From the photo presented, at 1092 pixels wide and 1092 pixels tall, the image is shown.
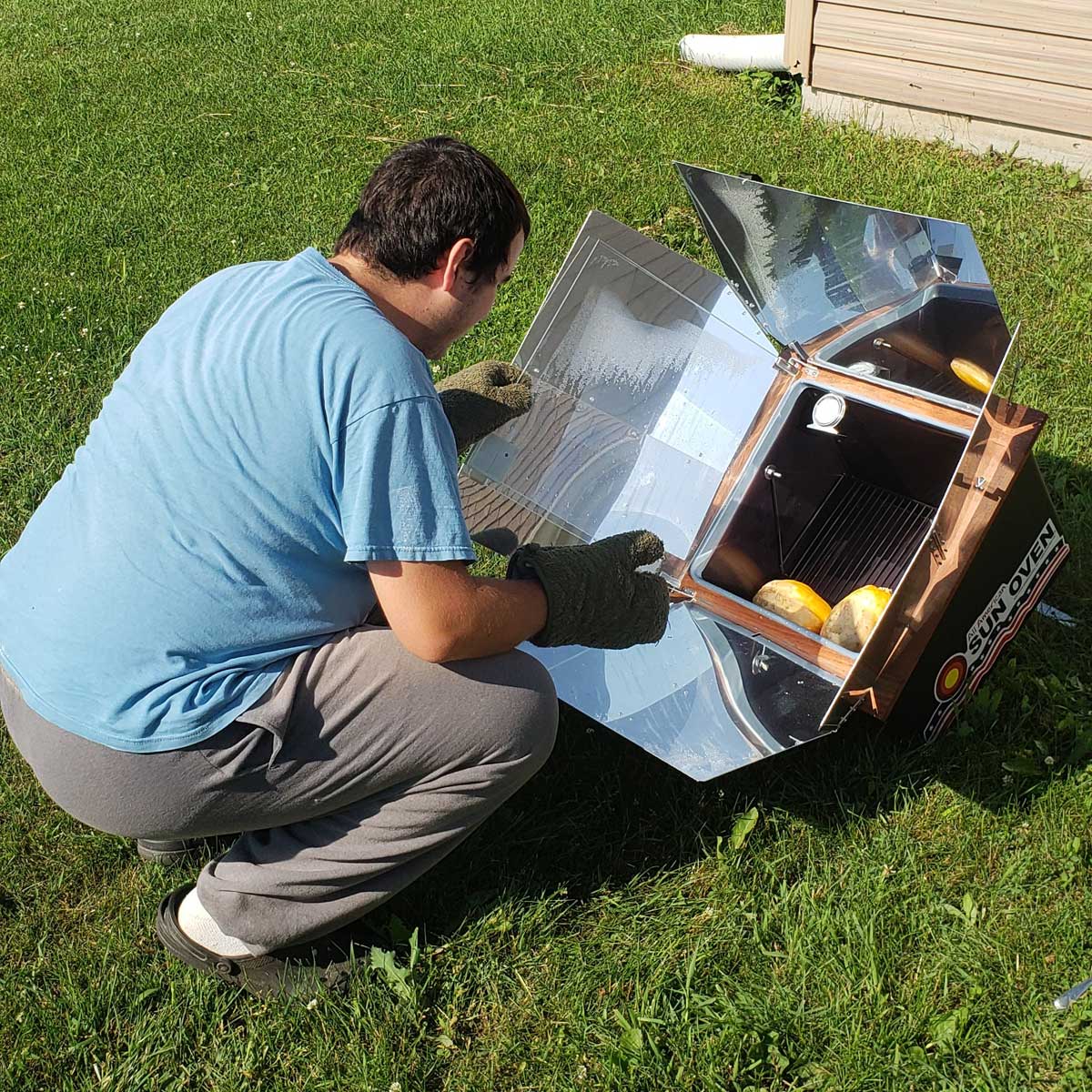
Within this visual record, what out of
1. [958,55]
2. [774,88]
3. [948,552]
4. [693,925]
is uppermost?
[958,55]

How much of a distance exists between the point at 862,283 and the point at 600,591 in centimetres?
103

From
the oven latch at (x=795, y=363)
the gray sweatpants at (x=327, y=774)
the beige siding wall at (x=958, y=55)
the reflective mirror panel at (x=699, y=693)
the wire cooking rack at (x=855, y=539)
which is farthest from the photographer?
the beige siding wall at (x=958, y=55)

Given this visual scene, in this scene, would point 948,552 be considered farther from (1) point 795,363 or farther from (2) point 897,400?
(1) point 795,363

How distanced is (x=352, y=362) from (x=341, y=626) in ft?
1.66

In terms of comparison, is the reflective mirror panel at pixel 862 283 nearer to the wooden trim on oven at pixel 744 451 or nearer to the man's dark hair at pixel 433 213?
the wooden trim on oven at pixel 744 451

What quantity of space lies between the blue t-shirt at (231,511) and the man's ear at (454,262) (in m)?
0.15

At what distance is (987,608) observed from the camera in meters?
2.39

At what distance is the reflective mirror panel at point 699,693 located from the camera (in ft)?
7.33

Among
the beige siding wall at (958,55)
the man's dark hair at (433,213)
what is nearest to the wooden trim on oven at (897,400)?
the man's dark hair at (433,213)

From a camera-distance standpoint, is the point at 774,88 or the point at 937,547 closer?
the point at 937,547

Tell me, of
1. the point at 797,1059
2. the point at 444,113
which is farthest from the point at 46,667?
the point at 444,113

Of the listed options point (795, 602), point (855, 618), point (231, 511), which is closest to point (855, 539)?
point (795, 602)

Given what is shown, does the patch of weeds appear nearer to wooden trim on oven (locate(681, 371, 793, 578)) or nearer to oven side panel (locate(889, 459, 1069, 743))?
wooden trim on oven (locate(681, 371, 793, 578))

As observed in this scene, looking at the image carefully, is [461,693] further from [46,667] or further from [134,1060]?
[134,1060]
